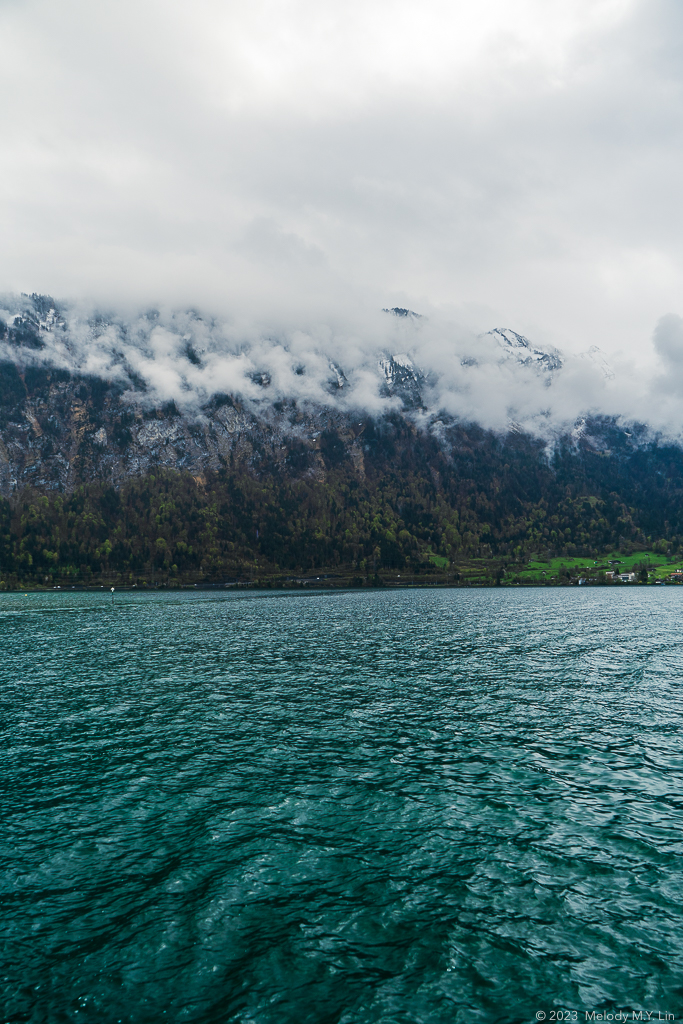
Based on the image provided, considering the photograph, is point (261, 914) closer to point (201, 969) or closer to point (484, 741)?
point (201, 969)

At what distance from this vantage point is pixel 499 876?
2484cm

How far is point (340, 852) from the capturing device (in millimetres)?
27016

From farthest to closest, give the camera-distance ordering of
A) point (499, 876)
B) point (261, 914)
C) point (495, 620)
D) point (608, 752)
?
1. point (495, 620)
2. point (608, 752)
3. point (499, 876)
4. point (261, 914)

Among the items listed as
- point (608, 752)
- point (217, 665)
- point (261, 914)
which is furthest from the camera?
point (217, 665)

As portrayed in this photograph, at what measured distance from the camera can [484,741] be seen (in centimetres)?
4381

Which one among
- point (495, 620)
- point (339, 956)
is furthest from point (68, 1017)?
point (495, 620)

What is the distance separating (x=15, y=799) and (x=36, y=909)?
526 inches

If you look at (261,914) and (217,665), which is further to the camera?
(217,665)

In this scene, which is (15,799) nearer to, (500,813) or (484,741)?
(500,813)

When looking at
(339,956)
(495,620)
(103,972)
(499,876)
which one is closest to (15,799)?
(103,972)

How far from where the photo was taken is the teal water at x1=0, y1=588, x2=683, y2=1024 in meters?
18.4

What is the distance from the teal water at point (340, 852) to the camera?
1839cm

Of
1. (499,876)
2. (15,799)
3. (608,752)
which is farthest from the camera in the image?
(608,752)

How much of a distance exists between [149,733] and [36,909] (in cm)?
2370
